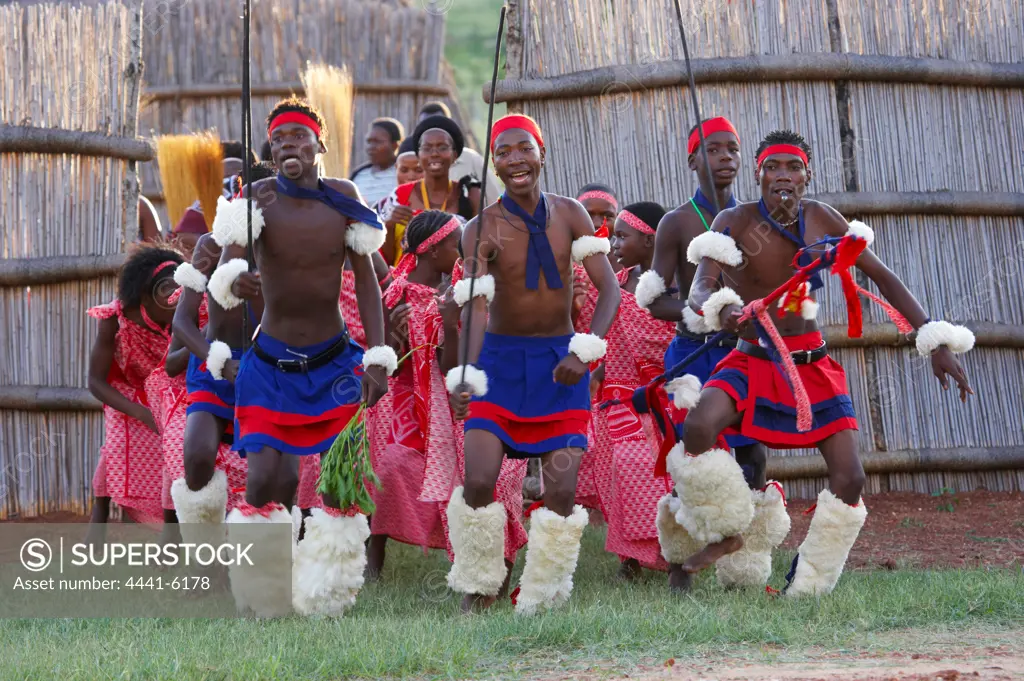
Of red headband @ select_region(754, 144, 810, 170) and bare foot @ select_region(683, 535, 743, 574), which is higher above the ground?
red headband @ select_region(754, 144, 810, 170)

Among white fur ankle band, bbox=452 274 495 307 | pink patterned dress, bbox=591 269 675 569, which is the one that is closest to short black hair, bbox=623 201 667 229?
pink patterned dress, bbox=591 269 675 569

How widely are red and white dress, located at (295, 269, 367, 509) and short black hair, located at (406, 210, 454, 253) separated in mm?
358

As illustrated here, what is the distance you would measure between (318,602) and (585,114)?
4.41 m

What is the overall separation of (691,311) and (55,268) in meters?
4.57

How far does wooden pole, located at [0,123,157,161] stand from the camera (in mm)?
8656

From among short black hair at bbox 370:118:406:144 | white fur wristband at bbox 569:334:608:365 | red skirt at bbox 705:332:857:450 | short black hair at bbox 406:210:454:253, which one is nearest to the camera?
white fur wristband at bbox 569:334:608:365

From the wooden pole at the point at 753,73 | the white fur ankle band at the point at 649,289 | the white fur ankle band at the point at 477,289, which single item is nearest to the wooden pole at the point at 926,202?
the wooden pole at the point at 753,73

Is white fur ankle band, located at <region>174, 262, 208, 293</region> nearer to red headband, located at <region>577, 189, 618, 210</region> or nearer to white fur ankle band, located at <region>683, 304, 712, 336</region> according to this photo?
white fur ankle band, located at <region>683, 304, 712, 336</region>

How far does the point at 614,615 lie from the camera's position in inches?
195

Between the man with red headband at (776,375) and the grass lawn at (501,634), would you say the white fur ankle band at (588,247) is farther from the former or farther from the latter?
the grass lawn at (501,634)

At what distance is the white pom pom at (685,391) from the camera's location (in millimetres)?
5797

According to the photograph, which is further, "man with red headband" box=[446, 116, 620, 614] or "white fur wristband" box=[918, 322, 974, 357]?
"white fur wristband" box=[918, 322, 974, 357]

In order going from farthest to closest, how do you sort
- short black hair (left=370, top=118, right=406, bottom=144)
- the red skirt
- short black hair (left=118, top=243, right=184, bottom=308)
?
short black hair (left=370, top=118, right=406, bottom=144)
short black hair (left=118, top=243, right=184, bottom=308)
the red skirt

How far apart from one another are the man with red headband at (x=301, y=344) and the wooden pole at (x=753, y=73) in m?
3.13
